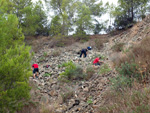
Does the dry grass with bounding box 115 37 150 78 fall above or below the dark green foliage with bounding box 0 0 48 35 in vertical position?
below

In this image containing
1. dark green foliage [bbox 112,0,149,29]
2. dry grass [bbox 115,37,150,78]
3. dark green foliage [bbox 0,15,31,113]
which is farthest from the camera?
dark green foliage [bbox 112,0,149,29]

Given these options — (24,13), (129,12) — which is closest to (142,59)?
(129,12)

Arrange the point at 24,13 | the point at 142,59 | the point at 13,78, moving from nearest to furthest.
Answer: the point at 13,78 < the point at 142,59 < the point at 24,13

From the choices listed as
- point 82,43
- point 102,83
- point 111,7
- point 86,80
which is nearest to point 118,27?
point 111,7

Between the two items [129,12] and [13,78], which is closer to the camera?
[13,78]

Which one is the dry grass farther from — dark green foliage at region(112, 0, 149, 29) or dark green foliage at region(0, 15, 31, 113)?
dark green foliage at region(112, 0, 149, 29)

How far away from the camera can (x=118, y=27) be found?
2106 centimetres

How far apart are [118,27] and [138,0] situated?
4546mm

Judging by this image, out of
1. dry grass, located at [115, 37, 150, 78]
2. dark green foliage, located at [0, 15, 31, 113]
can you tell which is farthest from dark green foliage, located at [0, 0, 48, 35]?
dry grass, located at [115, 37, 150, 78]

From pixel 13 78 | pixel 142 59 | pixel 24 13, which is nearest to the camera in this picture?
pixel 13 78

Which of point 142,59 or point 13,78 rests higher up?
point 142,59

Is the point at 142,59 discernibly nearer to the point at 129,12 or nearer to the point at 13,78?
the point at 13,78

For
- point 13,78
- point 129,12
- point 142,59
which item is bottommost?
point 13,78

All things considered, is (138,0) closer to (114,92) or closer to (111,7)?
(111,7)
